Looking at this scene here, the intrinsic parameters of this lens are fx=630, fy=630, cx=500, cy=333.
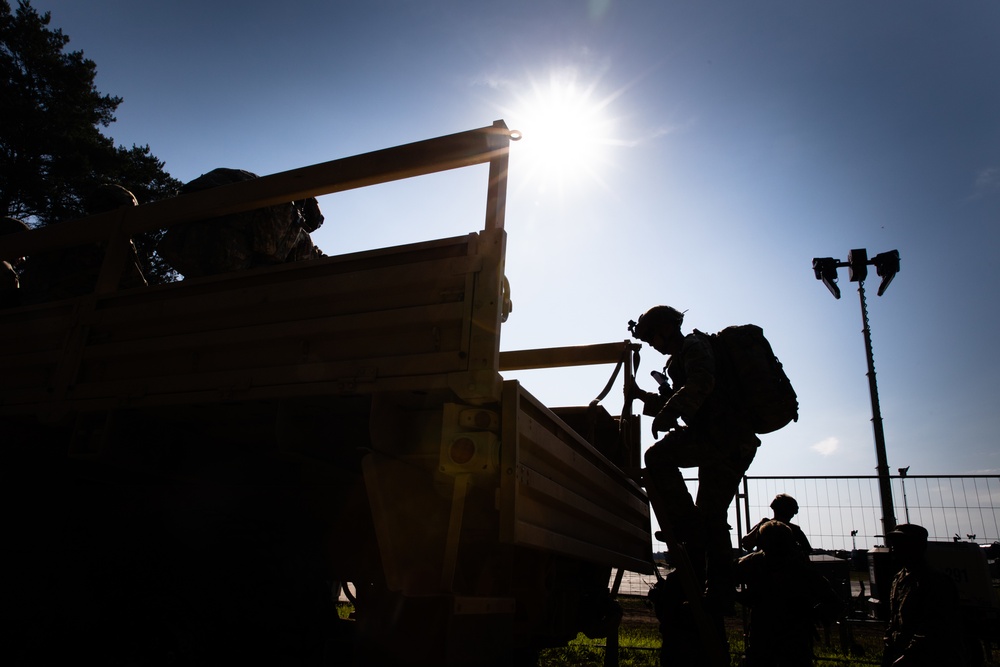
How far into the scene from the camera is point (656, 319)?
15.0 feet

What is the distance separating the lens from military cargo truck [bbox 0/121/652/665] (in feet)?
6.42

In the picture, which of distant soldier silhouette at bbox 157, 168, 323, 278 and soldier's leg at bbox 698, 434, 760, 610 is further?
soldier's leg at bbox 698, 434, 760, 610

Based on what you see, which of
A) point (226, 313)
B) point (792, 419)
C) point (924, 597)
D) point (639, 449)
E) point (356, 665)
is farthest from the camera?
point (639, 449)

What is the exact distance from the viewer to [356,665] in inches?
74.1

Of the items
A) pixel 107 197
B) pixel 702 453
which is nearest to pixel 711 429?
pixel 702 453

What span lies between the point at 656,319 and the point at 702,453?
1049 mm

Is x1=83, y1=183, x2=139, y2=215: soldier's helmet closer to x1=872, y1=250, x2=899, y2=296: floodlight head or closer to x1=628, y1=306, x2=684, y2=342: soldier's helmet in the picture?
x1=628, y1=306, x2=684, y2=342: soldier's helmet

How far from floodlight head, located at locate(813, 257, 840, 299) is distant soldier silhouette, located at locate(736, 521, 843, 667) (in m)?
6.94

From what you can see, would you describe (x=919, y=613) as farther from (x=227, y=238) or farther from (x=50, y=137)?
(x=50, y=137)

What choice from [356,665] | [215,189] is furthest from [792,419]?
[215,189]

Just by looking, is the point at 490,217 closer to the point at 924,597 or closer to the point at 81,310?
the point at 81,310

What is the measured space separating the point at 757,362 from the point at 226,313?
3.19 meters

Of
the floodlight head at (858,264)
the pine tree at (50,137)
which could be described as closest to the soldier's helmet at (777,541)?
the floodlight head at (858,264)

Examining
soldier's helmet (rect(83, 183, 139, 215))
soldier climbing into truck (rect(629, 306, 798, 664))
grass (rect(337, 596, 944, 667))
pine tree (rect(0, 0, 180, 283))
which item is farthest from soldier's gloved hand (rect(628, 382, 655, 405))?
pine tree (rect(0, 0, 180, 283))
